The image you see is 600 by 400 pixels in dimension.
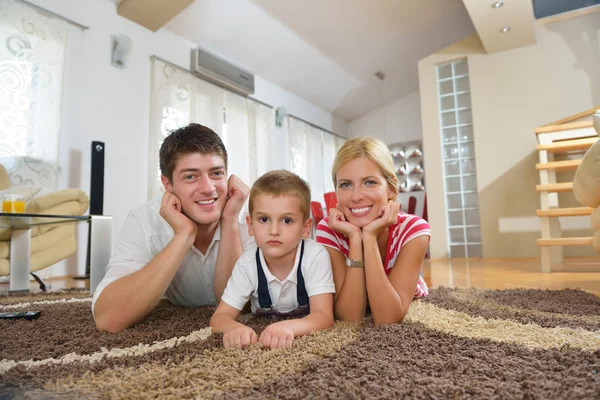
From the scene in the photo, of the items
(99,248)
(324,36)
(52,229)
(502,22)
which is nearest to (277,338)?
(99,248)

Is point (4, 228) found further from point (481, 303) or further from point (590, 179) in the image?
point (590, 179)

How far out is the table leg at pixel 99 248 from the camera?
1960 millimetres

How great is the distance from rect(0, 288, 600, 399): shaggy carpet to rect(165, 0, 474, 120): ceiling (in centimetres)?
373

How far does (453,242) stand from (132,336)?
3959mm

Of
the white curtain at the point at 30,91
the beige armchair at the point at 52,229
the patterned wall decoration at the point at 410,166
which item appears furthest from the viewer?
the patterned wall decoration at the point at 410,166

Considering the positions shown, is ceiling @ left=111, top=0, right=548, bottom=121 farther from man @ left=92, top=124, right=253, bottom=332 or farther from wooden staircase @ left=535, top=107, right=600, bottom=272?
man @ left=92, top=124, right=253, bottom=332

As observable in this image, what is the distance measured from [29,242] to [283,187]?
1.94m

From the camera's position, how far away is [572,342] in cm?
82

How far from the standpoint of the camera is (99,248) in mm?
2016

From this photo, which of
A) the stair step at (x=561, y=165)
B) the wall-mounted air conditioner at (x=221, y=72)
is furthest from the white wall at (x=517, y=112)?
the wall-mounted air conditioner at (x=221, y=72)

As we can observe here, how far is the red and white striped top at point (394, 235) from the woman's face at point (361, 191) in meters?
0.08

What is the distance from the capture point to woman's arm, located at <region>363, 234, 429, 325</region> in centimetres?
103

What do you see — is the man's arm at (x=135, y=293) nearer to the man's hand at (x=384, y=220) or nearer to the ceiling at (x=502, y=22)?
the man's hand at (x=384, y=220)

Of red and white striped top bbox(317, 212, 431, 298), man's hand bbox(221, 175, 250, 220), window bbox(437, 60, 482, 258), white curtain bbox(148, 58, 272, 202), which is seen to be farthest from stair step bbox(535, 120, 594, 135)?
white curtain bbox(148, 58, 272, 202)
